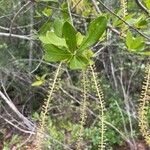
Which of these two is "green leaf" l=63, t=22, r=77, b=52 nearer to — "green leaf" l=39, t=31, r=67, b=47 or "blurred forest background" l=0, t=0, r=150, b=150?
"green leaf" l=39, t=31, r=67, b=47

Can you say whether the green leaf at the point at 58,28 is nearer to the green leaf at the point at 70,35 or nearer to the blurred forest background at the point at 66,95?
the green leaf at the point at 70,35

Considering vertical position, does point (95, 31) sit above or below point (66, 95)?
above

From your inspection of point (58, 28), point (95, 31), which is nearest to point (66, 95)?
point (58, 28)

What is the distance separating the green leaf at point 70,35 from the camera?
883mm

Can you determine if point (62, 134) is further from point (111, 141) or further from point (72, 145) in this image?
point (111, 141)

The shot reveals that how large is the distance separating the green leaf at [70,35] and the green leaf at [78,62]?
0.07ft

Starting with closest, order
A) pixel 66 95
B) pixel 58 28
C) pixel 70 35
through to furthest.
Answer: pixel 70 35, pixel 58 28, pixel 66 95

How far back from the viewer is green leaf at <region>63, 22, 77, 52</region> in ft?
2.90

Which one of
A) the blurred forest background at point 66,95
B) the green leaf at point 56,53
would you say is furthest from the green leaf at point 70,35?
the blurred forest background at point 66,95

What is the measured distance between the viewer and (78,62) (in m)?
0.95

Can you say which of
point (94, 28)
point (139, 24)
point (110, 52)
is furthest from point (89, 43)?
point (110, 52)

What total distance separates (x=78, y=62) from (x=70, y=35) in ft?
0.25

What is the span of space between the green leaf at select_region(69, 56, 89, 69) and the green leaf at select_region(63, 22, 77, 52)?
22mm

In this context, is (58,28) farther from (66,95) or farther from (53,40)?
(66,95)
